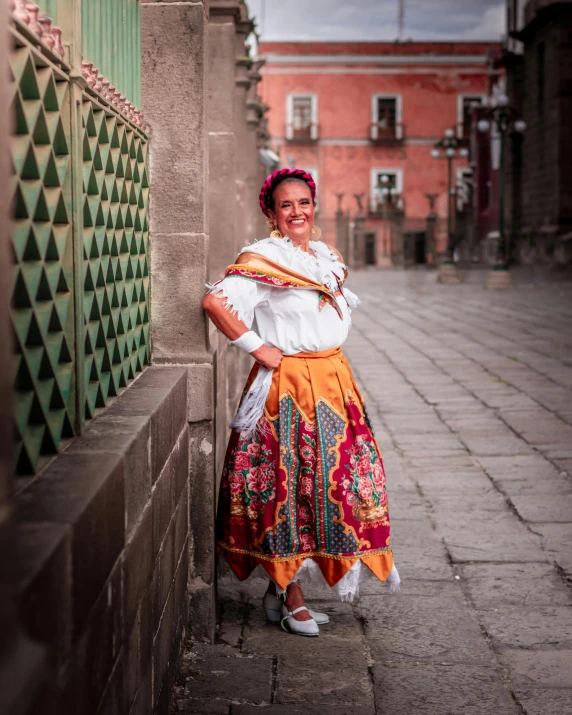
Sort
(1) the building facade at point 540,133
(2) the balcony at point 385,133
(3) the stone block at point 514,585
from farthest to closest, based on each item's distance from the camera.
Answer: (2) the balcony at point 385,133
(1) the building facade at point 540,133
(3) the stone block at point 514,585

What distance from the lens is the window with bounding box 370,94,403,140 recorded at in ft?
169

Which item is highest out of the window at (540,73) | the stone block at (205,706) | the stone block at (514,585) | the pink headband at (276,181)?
the window at (540,73)

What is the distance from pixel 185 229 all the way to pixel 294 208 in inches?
16.7

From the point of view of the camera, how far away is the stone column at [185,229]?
3.74 m

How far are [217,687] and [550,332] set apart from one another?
1121 centimetres

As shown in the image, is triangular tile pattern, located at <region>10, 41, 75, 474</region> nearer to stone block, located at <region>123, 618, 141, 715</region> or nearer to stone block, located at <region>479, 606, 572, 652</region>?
stone block, located at <region>123, 618, 141, 715</region>

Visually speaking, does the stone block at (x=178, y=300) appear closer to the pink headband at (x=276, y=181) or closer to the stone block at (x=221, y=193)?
the pink headband at (x=276, y=181)

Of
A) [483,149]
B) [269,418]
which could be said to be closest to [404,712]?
[269,418]

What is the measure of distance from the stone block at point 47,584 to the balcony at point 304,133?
5046 cm

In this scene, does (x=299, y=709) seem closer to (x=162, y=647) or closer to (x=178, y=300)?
(x=162, y=647)

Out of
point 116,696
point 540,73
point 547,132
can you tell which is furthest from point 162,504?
point 540,73

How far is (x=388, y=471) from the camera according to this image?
6301 mm

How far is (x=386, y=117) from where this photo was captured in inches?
2041

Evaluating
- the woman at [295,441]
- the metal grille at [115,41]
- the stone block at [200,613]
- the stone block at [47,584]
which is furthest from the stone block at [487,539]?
the stone block at [47,584]
